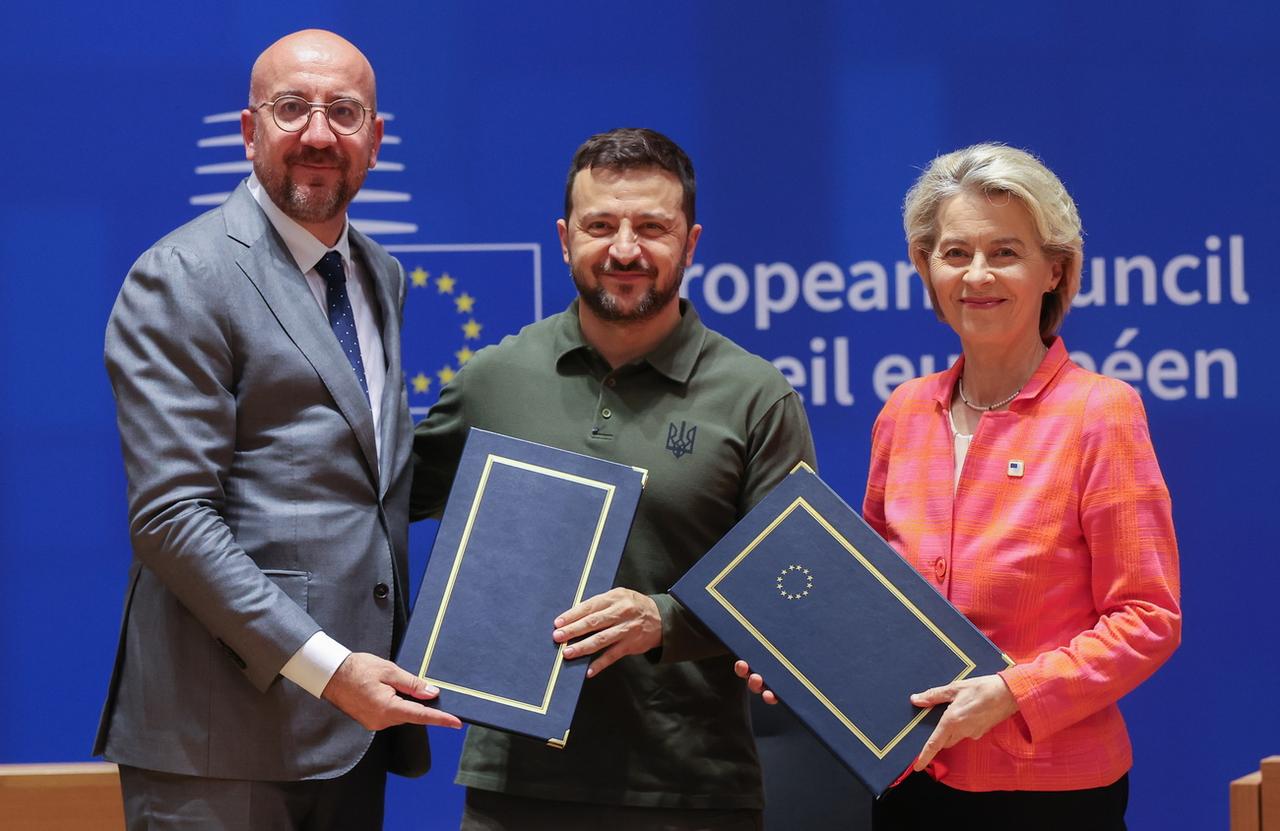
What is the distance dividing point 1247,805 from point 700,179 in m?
1.90

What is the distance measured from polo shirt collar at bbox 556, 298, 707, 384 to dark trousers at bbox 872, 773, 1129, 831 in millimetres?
768

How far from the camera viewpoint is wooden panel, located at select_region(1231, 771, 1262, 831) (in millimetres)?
2061

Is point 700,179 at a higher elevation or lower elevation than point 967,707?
higher

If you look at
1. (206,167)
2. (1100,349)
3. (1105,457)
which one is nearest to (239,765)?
(1105,457)

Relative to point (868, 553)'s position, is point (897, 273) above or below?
above

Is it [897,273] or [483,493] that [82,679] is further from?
[897,273]

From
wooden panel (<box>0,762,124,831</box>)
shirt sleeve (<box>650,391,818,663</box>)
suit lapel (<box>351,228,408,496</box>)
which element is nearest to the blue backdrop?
suit lapel (<box>351,228,408,496</box>)

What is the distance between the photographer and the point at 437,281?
338 centimetres

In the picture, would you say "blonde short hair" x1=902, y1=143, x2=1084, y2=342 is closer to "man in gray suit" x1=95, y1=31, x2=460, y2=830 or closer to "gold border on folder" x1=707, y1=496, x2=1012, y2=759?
"gold border on folder" x1=707, y1=496, x2=1012, y2=759

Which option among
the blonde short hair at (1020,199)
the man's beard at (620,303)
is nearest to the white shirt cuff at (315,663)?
the man's beard at (620,303)

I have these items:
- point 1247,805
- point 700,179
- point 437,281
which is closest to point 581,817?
point 1247,805

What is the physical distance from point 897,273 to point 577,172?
3.82 ft

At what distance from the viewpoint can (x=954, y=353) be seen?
11.1 ft

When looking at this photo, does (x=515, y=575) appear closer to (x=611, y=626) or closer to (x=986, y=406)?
(x=611, y=626)
